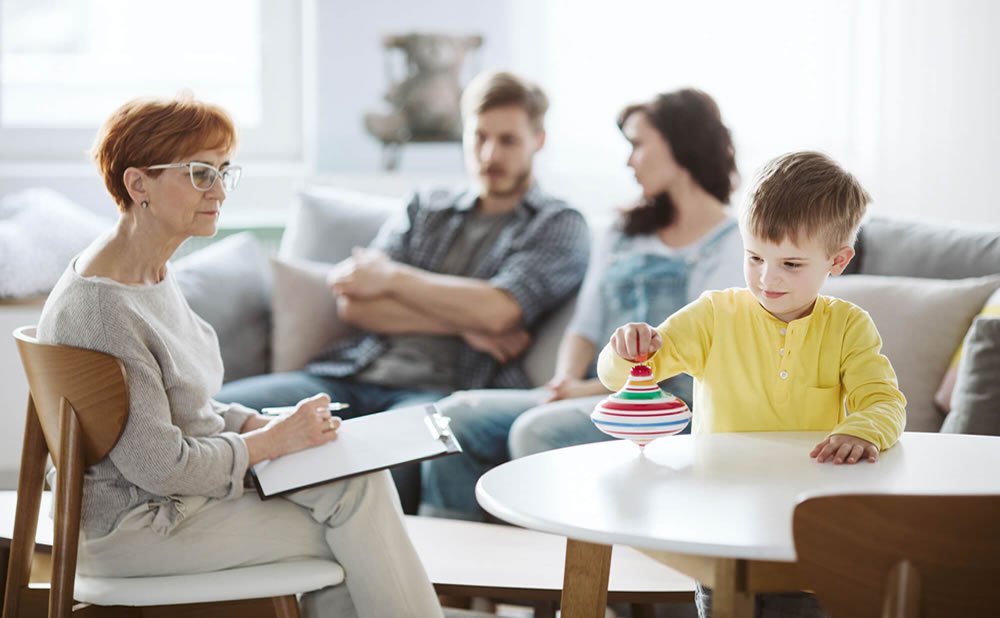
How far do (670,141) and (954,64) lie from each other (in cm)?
130

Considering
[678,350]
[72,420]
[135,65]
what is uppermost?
[135,65]

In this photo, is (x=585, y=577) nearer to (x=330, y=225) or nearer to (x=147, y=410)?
(x=147, y=410)

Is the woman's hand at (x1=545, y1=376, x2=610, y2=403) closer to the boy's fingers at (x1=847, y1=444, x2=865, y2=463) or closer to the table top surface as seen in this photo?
the table top surface

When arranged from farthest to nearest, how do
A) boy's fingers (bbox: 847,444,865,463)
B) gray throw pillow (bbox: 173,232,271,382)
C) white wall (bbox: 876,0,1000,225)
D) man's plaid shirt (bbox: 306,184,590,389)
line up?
1. white wall (bbox: 876,0,1000,225)
2. gray throw pillow (bbox: 173,232,271,382)
3. man's plaid shirt (bbox: 306,184,590,389)
4. boy's fingers (bbox: 847,444,865,463)

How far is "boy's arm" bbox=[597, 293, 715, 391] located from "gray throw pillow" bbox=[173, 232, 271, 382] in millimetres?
1614

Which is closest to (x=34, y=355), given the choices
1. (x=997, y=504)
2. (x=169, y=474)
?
(x=169, y=474)

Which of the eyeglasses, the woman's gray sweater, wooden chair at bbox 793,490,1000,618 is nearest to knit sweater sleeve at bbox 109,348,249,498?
the woman's gray sweater

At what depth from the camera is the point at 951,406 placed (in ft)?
6.97

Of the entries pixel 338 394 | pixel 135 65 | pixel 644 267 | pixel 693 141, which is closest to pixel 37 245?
pixel 338 394

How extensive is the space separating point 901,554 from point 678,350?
549 millimetres

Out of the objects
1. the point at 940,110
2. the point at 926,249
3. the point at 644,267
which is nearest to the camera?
the point at 926,249

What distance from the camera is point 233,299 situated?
301 centimetres

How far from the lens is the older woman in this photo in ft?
5.31

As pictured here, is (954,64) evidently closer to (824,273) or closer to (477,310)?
(477,310)
